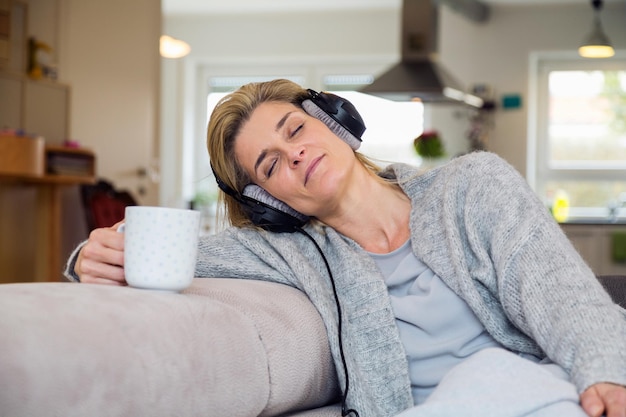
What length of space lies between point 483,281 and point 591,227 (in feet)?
16.0

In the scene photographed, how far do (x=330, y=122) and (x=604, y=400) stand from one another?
76 cm

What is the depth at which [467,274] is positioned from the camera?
1274mm

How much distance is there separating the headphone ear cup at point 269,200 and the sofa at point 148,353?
1.12 feet

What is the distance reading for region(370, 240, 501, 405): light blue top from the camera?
128 cm

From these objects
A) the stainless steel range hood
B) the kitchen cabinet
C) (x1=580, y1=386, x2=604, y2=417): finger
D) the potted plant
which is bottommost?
the kitchen cabinet

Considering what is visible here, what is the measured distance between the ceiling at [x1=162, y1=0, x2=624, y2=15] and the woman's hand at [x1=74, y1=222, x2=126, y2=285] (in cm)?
664

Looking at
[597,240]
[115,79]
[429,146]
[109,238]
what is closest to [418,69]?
[429,146]

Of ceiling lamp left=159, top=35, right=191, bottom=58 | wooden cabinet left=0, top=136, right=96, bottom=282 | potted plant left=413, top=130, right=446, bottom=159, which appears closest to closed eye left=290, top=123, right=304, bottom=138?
wooden cabinet left=0, top=136, right=96, bottom=282

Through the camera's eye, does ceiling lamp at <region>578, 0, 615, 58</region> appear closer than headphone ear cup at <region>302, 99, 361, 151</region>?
No

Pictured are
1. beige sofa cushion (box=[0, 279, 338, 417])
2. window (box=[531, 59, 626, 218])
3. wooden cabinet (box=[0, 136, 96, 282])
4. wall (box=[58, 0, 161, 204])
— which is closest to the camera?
beige sofa cushion (box=[0, 279, 338, 417])

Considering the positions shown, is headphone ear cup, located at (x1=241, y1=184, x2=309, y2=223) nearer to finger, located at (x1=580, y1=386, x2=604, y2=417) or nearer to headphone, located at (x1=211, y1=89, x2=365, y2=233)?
headphone, located at (x1=211, y1=89, x2=365, y2=233)

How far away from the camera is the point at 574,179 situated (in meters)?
7.79

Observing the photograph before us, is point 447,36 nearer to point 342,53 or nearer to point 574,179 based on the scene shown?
point 342,53

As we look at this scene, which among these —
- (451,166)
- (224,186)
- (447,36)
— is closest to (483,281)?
(451,166)
